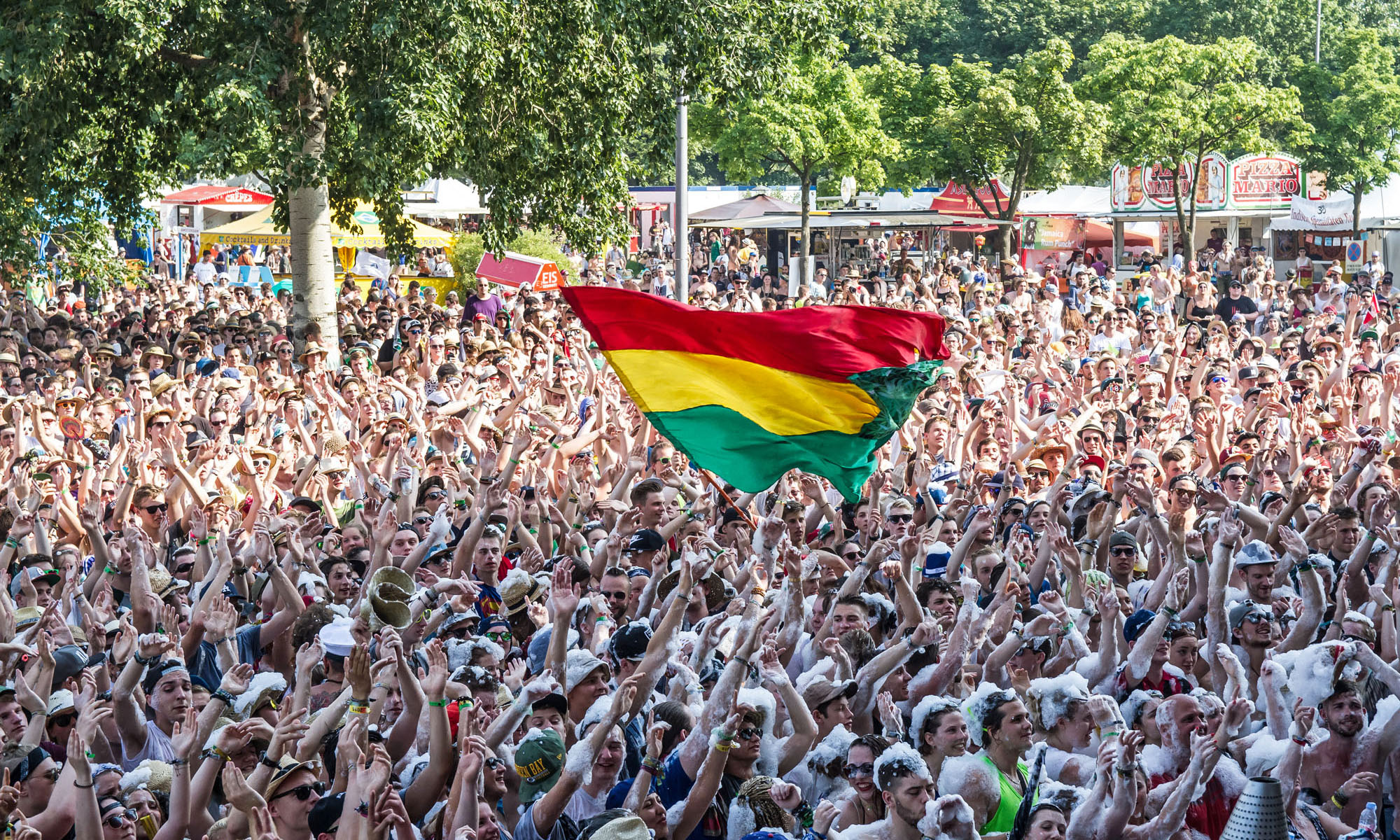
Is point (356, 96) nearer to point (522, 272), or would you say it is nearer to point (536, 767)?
point (522, 272)

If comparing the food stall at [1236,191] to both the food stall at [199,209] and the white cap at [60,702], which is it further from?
the white cap at [60,702]

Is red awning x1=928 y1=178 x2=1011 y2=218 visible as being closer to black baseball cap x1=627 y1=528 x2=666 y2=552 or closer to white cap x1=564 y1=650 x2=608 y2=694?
black baseball cap x1=627 y1=528 x2=666 y2=552

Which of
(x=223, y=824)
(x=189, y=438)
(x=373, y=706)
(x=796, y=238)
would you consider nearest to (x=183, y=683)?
(x=373, y=706)

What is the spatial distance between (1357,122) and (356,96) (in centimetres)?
2805

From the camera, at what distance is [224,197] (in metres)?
35.8

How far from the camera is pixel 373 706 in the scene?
21.7 feet

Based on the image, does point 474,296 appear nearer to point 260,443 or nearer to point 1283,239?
point 260,443

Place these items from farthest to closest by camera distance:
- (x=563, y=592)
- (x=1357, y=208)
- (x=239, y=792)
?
(x=1357, y=208) → (x=563, y=592) → (x=239, y=792)

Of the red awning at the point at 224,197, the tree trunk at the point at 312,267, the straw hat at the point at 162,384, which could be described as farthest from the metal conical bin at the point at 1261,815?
the red awning at the point at 224,197

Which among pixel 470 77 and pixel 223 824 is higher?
pixel 470 77

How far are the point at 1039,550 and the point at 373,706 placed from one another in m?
3.68

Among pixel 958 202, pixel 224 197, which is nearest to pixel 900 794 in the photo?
pixel 224 197

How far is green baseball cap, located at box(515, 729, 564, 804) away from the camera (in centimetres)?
599

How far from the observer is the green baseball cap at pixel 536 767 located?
599 centimetres
